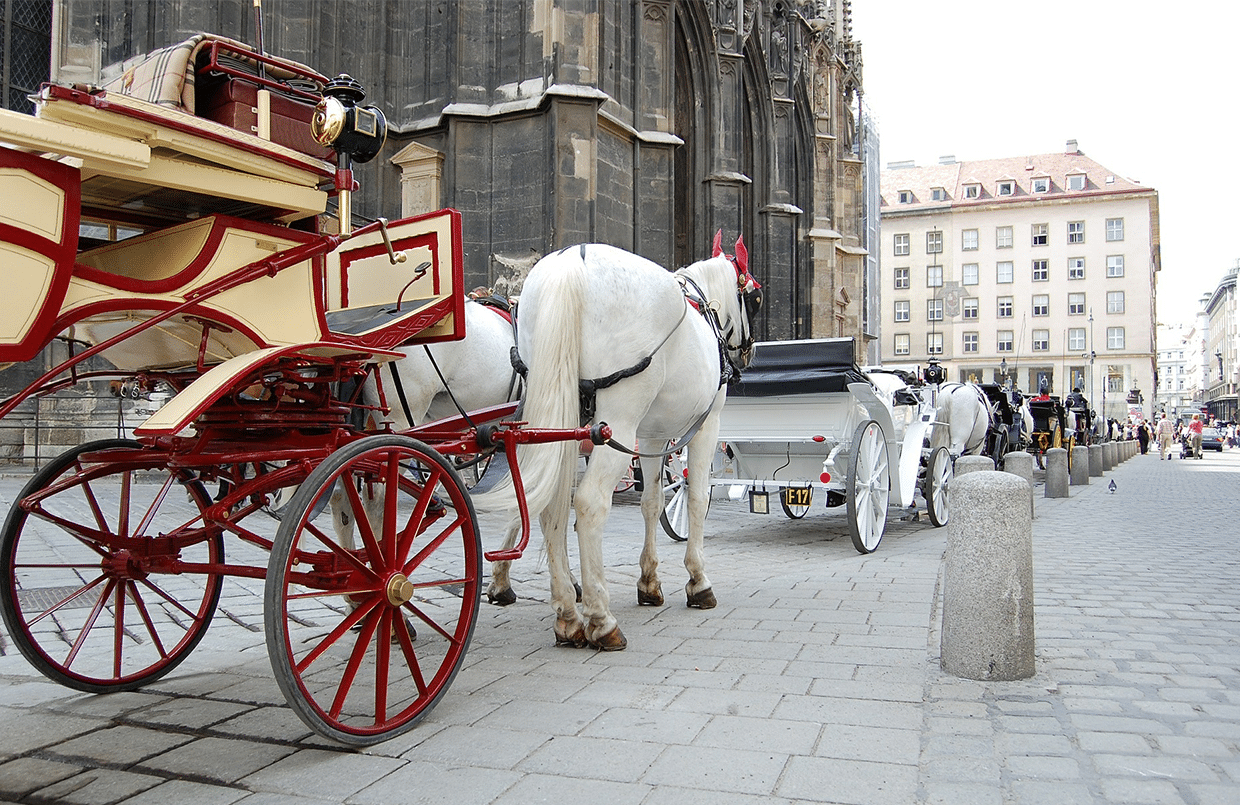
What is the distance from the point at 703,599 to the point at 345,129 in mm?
3545

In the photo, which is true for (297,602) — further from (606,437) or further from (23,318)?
(23,318)

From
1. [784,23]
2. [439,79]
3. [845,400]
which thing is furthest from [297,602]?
[784,23]

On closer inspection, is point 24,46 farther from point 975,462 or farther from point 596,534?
point 975,462

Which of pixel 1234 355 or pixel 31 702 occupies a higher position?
pixel 1234 355

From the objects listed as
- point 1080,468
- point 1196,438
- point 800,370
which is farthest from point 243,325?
point 1196,438

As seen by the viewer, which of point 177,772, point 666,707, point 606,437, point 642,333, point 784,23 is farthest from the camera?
point 784,23

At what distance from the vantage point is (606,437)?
4047 mm

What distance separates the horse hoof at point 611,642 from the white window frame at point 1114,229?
247 ft

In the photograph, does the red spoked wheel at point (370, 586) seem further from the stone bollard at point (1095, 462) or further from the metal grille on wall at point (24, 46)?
the stone bollard at point (1095, 462)

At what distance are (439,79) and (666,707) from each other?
42.3 feet

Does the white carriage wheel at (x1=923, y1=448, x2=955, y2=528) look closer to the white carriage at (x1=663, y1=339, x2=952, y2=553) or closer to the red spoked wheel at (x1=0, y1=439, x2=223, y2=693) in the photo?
the white carriage at (x1=663, y1=339, x2=952, y2=553)

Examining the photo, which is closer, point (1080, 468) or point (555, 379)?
point (555, 379)

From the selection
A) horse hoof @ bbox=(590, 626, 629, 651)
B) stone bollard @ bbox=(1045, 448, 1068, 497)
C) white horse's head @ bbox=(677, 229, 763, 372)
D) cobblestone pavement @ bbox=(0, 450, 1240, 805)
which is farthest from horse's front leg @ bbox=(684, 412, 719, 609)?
stone bollard @ bbox=(1045, 448, 1068, 497)

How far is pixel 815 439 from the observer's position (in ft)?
28.1
